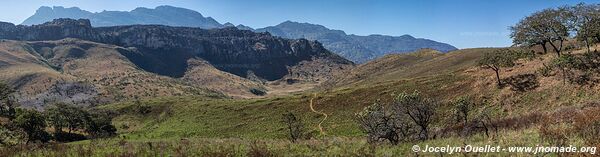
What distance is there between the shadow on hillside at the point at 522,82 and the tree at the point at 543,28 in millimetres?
12373

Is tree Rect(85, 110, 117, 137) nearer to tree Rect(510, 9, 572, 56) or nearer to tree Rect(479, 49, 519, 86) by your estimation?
tree Rect(479, 49, 519, 86)

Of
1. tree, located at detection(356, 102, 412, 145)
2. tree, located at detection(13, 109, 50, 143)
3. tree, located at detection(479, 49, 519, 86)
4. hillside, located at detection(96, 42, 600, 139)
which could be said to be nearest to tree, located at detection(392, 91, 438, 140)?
tree, located at detection(356, 102, 412, 145)

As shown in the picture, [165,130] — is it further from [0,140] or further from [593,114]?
[593,114]

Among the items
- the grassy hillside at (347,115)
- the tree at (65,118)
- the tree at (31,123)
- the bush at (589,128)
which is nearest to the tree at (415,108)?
the grassy hillside at (347,115)

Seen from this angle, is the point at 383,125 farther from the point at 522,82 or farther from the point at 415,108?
the point at 522,82

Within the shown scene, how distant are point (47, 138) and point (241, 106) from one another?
35.3 m

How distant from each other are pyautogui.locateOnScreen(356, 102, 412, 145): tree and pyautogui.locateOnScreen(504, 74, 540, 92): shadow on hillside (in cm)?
3304

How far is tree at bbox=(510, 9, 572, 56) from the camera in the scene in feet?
255

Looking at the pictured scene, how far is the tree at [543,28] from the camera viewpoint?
7769 centimetres

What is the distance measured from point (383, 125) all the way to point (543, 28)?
63.1 meters

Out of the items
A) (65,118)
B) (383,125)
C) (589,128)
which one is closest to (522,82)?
(383,125)

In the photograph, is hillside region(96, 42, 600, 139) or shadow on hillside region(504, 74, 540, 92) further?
shadow on hillside region(504, 74, 540, 92)

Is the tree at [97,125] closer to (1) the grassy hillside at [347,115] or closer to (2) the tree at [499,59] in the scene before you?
(1) the grassy hillside at [347,115]

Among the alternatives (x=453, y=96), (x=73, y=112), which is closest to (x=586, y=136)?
(x=453, y=96)
